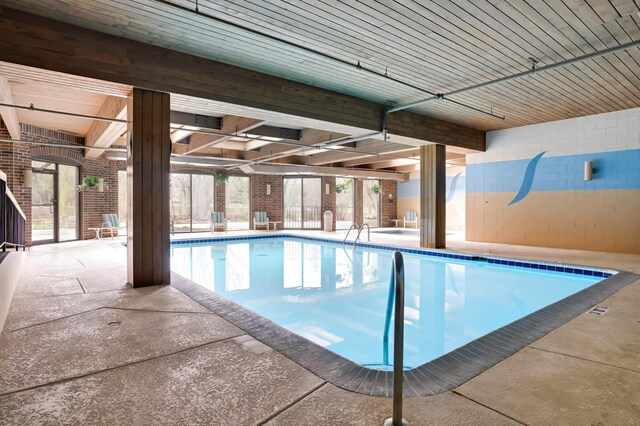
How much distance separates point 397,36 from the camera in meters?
3.81

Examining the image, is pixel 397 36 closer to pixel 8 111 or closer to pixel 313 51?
pixel 313 51

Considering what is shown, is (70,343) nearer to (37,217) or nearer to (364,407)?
(364,407)

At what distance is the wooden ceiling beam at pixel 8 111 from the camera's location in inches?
184

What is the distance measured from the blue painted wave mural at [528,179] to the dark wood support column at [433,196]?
198cm

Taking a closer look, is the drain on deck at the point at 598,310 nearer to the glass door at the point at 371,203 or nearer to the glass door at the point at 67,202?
the glass door at the point at 67,202

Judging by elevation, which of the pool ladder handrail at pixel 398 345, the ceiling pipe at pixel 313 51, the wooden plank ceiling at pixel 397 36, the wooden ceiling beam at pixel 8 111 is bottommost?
the pool ladder handrail at pixel 398 345

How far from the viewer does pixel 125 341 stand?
2371mm

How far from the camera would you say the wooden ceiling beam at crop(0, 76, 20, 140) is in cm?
468

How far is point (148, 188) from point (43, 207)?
6.40 metres

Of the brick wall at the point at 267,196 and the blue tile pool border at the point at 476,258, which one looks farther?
the brick wall at the point at 267,196

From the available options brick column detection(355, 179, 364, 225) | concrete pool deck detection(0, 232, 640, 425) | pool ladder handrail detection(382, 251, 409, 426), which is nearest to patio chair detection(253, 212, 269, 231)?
brick column detection(355, 179, 364, 225)

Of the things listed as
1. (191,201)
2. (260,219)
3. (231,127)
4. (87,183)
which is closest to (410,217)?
(260,219)

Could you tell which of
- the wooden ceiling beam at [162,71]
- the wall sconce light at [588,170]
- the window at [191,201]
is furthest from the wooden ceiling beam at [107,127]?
the wall sconce light at [588,170]

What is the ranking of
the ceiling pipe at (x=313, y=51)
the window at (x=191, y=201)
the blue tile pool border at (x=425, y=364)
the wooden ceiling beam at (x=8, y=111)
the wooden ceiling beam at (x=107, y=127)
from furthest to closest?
the window at (x=191, y=201), the wooden ceiling beam at (x=107, y=127), the wooden ceiling beam at (x=8, y=111), the ceiling pipe at (x=313, y=51), the blue tile pool border at (x=425, y=364)
